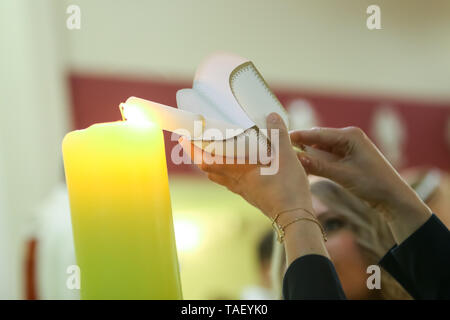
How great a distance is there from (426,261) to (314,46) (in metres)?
1.97

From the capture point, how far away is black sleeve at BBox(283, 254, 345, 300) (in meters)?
0.35

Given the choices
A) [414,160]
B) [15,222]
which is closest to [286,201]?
[15,222]

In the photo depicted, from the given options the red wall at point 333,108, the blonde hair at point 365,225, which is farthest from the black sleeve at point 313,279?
the red wall at point 333,108

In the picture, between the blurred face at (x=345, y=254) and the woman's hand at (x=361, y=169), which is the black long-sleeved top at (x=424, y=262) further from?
the blurred face at (x=345, y=254)

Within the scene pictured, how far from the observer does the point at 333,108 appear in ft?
7.80

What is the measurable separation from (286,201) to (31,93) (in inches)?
58.9

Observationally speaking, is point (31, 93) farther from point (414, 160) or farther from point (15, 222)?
point (414, 160)

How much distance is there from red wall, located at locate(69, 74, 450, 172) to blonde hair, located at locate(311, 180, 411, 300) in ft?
3.37

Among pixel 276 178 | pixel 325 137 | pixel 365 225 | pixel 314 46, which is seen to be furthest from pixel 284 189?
pixel 314 46

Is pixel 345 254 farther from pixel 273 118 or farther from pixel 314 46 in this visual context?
pixel 314 46

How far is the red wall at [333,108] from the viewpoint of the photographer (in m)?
1.86

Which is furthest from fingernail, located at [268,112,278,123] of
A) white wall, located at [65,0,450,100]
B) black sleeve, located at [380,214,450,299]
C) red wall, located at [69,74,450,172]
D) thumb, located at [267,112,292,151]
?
red wall, located at [69,74,450,172]

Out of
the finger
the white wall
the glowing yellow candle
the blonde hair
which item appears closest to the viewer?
the glowing yellow candle

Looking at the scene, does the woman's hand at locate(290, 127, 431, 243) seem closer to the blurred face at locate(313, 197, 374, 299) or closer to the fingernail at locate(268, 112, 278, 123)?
the fingernail at locate(268, 112, 278, 123)
